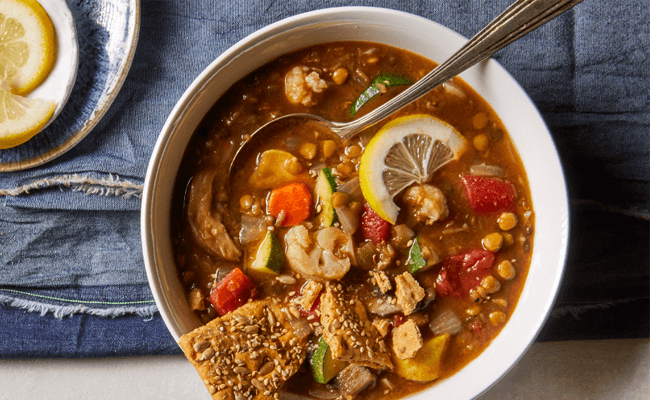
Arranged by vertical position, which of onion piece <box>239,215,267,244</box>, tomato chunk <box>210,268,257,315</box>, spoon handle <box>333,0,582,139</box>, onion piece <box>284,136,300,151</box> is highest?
onion piece <box>284,136,300,151</box>

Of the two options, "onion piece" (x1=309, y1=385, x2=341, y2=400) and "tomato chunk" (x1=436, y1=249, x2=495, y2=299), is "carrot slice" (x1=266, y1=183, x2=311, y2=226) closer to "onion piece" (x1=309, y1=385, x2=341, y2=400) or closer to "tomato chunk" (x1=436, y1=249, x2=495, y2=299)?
"tomato chunk" (x1=436, y1=249, x2=495, y2=299)

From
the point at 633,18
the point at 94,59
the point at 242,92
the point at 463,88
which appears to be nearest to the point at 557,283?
the point at 463,88

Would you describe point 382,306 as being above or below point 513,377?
above

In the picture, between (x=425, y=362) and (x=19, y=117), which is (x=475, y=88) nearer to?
(x=425, y=362)

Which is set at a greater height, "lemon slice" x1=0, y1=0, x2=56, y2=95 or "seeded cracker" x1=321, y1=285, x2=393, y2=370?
"lemon slice" x1=0, y1=0, x2=56, y2=95

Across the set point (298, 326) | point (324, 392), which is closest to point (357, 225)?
point (298, 326)

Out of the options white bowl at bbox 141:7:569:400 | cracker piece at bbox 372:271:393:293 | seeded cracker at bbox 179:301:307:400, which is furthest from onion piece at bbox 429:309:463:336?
seeded cracker at bbox 179:301:307:400

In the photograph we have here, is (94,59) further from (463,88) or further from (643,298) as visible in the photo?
(643,298)
